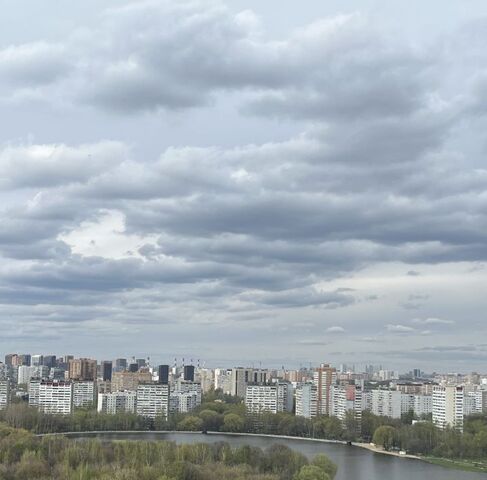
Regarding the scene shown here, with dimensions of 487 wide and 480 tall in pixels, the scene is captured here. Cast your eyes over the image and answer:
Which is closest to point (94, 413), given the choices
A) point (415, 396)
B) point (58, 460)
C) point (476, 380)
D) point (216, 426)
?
point (216, 426)

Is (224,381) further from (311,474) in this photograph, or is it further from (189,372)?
(311,474)

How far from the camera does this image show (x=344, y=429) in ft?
104

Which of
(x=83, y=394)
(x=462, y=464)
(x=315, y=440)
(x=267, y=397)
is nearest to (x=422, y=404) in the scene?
(x=267, y=397)

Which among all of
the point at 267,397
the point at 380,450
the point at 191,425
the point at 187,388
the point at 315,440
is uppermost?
the point at 187,388

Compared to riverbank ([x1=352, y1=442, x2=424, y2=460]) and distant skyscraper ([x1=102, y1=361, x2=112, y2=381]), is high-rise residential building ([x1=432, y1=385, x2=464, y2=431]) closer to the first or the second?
riverbank ([x1=352, y1=442, x2=424, y2=460])

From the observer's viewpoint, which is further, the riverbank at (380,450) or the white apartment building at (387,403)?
the white apartment building at (387,403)

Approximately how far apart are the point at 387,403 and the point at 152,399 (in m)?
11.9

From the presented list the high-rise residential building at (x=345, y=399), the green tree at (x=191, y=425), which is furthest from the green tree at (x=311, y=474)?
the high-rise residential building at (x=345, y=399)

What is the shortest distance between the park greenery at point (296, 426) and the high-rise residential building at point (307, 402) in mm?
3244

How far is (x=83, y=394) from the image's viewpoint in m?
41.3

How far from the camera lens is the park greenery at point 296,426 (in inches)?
1024

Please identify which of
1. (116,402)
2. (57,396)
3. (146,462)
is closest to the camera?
(146,462)

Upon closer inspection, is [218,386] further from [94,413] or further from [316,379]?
[94,413]

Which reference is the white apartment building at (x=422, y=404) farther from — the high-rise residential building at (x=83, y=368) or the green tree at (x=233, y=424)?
the high-rise residential building at (x=83, y=368)
